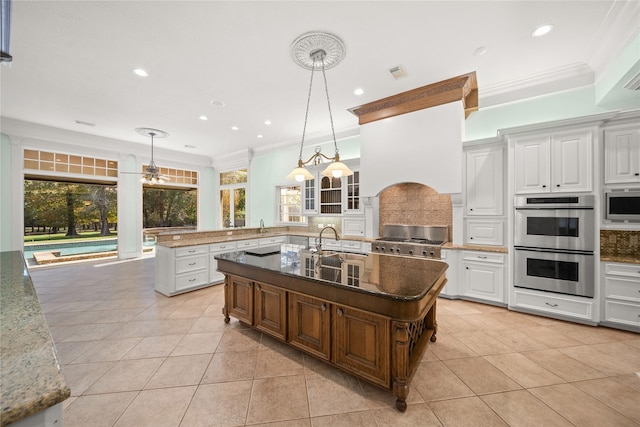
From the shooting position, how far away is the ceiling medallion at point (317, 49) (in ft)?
9.11

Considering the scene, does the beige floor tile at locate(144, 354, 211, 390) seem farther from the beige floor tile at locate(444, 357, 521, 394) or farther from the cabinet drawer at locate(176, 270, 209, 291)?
the beige floor tile at locate(444, 357, 521, 394)

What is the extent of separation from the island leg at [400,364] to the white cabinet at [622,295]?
300 cm

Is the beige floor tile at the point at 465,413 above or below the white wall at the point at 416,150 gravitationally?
below

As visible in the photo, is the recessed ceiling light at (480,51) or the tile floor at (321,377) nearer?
the tile floor at (321,377)

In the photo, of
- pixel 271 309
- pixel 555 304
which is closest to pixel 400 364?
pixel 271 309

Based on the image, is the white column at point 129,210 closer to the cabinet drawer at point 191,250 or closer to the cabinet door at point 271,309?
the cabinet drawer at point 191,250

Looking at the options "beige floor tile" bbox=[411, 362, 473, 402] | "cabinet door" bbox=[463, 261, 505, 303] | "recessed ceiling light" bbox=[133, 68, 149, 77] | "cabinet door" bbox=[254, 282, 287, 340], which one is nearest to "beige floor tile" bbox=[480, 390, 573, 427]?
"beige floor tile" bbox=[411, 362, 473, 402]

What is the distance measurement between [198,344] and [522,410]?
286 cm

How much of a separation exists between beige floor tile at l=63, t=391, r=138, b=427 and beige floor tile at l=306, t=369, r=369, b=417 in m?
1.34

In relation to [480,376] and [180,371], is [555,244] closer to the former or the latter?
[480,376]

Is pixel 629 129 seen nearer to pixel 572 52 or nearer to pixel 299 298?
pixel 572 52

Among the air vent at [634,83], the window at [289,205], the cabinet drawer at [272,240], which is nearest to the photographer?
the air vent at [634,83]

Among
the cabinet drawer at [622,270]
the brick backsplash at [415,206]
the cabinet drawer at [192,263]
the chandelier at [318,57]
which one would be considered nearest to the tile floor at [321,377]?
the cabinet drawer at [622,270]

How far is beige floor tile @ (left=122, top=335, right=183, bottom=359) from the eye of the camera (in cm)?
243
